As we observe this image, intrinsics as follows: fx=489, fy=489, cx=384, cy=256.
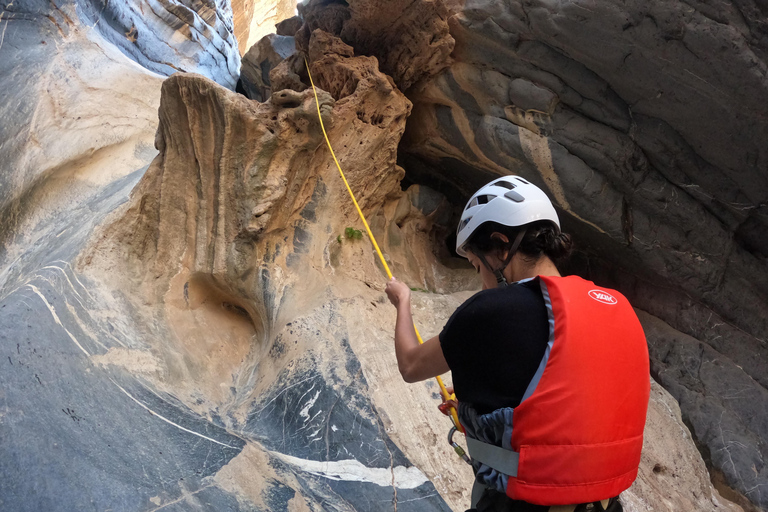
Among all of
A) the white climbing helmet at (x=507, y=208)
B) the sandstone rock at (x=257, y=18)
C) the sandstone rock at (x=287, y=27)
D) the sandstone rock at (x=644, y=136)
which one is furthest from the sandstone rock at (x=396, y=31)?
the sandstone rock at (x=257, y=18)

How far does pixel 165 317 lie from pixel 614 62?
4.19 meters

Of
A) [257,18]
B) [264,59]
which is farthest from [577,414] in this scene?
[257,18]

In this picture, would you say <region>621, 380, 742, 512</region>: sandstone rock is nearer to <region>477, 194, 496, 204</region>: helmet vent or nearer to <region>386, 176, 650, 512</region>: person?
<region>386, 176, 650, 512</region>: person

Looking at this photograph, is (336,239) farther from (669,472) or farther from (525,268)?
(669,472)

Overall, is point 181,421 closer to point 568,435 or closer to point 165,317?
point 165,317

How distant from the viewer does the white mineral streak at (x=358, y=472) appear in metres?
2.84

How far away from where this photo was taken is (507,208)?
6.45 feet

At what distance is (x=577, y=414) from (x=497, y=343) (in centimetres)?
31

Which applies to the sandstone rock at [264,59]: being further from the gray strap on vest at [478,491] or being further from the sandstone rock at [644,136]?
the gray strap on vest at [478,491]

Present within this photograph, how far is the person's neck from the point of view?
1907mm

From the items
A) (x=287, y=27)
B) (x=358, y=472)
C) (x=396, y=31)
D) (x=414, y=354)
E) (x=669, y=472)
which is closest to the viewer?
(x=414, y=354)

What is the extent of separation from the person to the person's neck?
0.69 feet

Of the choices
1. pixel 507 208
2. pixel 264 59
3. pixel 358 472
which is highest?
pixel 507 208

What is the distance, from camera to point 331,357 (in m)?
3.49
